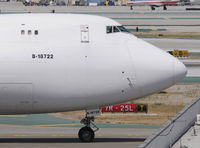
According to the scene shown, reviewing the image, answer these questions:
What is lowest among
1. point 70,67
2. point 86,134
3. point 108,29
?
point 86,134

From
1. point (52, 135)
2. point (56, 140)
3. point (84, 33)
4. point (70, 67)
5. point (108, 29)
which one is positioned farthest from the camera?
point (52, 135)

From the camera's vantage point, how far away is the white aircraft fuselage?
24125 millimetres

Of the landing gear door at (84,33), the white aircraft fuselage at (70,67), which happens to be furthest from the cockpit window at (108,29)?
the landing gear door at (84,33)

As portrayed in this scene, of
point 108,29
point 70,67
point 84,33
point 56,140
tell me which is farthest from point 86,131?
point 108,29

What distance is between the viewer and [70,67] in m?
24.3

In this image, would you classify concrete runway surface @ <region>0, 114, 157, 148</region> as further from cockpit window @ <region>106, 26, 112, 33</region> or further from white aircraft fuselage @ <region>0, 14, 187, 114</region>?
cockpit window @ <region>106, 26, 112, 33</region>

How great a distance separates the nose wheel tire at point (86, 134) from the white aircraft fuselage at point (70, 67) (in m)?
1.44

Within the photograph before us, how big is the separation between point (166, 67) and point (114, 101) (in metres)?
2.72

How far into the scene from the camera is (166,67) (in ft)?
79.8

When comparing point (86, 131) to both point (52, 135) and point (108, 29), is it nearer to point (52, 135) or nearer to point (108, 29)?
point (52, 135)

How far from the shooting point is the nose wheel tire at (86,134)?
25.7 metres

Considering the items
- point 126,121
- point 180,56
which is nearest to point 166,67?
point 126,121

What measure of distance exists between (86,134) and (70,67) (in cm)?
343

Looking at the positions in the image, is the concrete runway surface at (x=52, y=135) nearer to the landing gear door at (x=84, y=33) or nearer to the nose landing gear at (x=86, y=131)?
the nose landing gear at (x=86, y=131)
